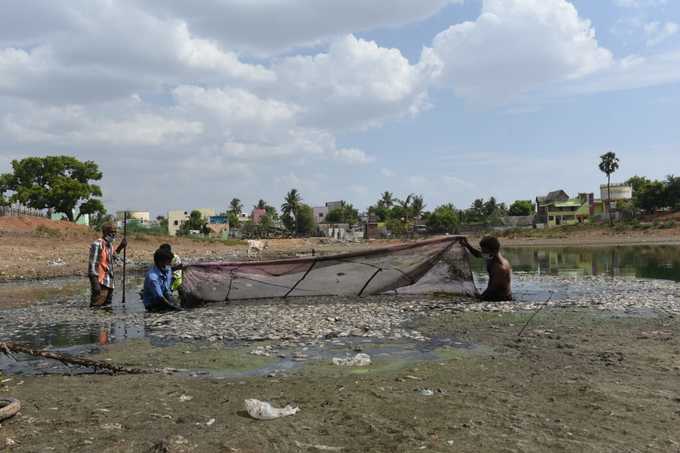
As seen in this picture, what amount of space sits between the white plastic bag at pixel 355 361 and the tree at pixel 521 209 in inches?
5030

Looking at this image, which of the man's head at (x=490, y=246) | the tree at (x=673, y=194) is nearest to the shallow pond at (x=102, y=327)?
the man's head at (x=490, y=246)

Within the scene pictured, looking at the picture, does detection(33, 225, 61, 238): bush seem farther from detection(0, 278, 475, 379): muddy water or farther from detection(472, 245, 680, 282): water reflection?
detection(0, 278, 475, 379): muddy water

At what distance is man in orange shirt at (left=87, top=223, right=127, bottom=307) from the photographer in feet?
44.4

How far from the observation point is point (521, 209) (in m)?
128

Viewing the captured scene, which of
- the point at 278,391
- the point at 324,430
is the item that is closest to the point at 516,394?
the point at 324,430

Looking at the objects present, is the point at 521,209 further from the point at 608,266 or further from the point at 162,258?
the point at 162,258

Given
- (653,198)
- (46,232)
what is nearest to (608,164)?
(653,198)

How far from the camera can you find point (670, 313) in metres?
10.5

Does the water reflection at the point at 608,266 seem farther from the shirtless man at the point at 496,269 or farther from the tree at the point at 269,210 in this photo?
the tree at the point at 269,210

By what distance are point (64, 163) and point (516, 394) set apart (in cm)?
Result: 7160

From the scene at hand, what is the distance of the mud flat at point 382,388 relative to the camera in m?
4.51

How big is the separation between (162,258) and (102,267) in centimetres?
198

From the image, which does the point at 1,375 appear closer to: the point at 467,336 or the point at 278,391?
the point at 278,391

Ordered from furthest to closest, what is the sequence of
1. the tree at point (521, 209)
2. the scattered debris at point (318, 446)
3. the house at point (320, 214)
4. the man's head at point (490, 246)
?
the house at point (320, 214) → the tree at point (521, 209) → the man's head at point (490, 246) → the scattered debris at point (318, 446)
